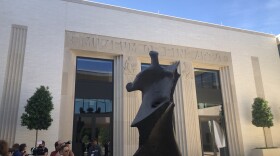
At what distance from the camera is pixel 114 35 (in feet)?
47.1

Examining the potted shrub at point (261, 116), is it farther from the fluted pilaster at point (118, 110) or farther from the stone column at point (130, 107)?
the fluted pilaster at point (118, 110)

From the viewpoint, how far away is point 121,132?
1315cm

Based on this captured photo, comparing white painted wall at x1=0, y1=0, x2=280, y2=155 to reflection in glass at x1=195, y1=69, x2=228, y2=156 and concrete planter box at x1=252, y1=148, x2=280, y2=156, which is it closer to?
concrete planter box at x1=252, y1=148, x2=280, y2=156

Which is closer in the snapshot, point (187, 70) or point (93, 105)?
point (93, 105)

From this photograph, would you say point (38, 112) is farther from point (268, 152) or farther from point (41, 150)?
point (268, 152)

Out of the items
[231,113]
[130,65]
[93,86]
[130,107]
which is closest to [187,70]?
[130,65]

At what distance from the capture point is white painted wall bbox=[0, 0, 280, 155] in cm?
1222

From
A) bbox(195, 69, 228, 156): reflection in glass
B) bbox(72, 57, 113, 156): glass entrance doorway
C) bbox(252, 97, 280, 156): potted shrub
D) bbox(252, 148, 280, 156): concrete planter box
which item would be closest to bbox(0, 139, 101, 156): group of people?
bbox(72, 57, 113, 156): glass entrance doorway

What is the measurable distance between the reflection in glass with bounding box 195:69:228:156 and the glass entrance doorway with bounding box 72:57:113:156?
5.43 meters

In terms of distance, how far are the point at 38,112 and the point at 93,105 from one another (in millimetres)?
3199

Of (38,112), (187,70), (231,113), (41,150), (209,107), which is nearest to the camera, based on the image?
(41,150)

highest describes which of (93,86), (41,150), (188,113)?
(93,86)

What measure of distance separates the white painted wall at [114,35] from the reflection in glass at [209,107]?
118 centimetres

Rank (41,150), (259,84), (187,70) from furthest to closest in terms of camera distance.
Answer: (259,84) → (187,70) → (41,150)
